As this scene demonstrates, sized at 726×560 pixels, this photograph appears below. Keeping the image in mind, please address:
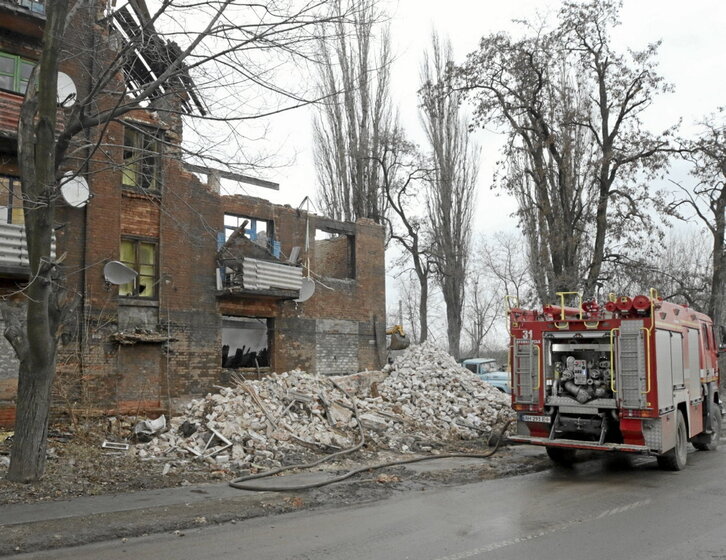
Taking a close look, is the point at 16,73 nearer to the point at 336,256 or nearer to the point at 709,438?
the point at 336,256

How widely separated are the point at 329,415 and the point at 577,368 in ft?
20.4

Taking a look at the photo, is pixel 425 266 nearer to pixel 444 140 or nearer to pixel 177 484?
pixel 444 140

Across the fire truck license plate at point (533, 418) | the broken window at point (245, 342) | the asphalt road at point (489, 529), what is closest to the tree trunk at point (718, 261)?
the broken window at point (245, 342)

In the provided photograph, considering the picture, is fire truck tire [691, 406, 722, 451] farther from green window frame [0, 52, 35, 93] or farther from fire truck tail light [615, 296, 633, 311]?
green window frame [0, 52, 35, 93]

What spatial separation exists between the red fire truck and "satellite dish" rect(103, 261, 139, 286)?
9393 millimetres

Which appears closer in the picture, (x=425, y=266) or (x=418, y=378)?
(x=418, y=378)

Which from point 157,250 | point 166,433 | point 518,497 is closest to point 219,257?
point 157,250

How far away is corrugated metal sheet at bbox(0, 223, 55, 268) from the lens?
46.1 ft

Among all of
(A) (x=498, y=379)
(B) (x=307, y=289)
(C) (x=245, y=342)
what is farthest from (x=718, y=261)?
(C) (x=245, y=342)

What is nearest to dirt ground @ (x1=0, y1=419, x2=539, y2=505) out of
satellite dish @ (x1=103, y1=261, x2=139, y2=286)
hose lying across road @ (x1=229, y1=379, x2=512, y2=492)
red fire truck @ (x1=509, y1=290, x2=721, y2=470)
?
hose lying across road @ (x1=229, y1=379, x2=512, y2=492)

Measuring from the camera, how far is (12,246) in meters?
14.2

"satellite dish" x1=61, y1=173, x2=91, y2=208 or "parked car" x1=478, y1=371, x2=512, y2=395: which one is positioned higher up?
"satellite dish" x1=61, y1=173, x2=91, y2=208

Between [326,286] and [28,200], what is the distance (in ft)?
42.8

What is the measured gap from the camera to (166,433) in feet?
47.2
